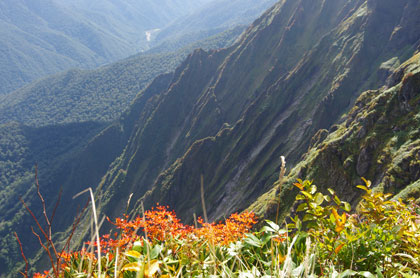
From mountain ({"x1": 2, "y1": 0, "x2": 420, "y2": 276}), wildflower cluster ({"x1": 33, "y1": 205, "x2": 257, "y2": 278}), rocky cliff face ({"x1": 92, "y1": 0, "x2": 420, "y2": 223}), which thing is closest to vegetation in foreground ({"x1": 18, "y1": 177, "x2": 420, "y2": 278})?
wildflower cluster ({"x1": 33, "y1": 205, "x2": 257, "y2": 278})

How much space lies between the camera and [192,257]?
3.73 m

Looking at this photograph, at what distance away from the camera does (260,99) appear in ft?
392

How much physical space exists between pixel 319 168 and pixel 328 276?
4034 centimetres

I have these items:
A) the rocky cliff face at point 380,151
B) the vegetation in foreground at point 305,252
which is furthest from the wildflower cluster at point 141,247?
the rocky cliff face at point 380,151

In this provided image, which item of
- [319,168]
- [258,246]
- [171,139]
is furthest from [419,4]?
[171,139]

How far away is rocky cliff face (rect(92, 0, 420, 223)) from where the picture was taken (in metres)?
86.3

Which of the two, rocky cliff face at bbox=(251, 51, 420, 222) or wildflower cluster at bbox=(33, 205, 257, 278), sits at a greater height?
wildflower cluster at bbox=(33, 205, 257, 278)

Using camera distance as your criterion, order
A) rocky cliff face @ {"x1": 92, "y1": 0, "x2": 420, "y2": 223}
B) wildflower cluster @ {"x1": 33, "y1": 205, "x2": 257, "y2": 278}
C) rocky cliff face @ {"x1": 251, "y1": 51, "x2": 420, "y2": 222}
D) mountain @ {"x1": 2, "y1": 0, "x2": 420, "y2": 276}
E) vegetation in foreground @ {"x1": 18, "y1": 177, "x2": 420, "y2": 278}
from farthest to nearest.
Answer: rocky cliff face @ {"x1": 92, "y1": 0, "x2": 420, "y2": 223}
mountain @ {"x1": 2, "y1": 0, "x2": 420, "y2": 276}
rocky cliff face @ {"x1": 251, "y1": 51, "x2": 420, "y2": 222}
vegetation in foreground @ {"x1": 18, "y1": 177, "x2": 420, "y2": 278}
wildflower cluster @ {"x1": 33, "y1": 205, "x2": 257, "y2": 278}

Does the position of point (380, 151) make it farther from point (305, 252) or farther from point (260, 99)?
point (260, 99)

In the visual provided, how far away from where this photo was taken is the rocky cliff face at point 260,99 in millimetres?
86312

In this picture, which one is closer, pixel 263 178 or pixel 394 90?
pixel 394 90

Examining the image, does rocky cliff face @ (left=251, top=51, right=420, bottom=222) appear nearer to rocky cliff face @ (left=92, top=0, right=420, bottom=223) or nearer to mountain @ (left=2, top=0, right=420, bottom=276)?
mountain @ (left=2, top=0, right=420, bottom=276)

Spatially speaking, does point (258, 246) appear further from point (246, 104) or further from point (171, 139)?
point (171, 139)

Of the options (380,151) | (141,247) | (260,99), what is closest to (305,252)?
(141,247)
